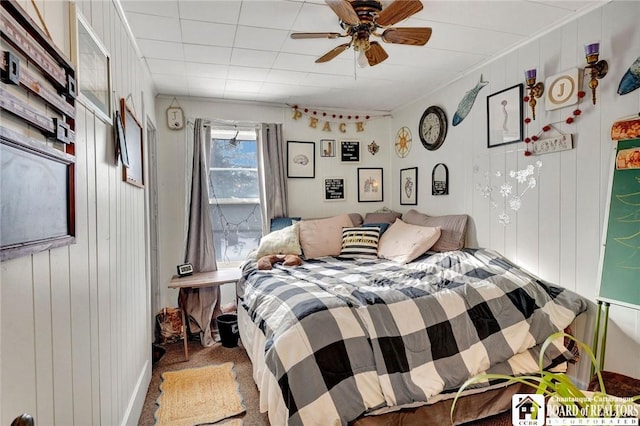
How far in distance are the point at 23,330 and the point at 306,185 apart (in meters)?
3.32

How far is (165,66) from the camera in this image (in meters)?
2.77

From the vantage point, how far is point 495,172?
275 centimetres

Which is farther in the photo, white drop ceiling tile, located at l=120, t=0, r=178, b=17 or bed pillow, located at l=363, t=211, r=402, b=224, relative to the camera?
bed pillow, located at l=363, t=211, r=402, b=224

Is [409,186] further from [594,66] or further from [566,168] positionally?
[594,66]

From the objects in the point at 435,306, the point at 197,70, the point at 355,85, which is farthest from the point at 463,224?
the point at 197,70

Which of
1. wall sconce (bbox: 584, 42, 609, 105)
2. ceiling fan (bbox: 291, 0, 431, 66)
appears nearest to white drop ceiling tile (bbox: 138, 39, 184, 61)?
ceiling fan (bbox: 291, 0, 431, 66)

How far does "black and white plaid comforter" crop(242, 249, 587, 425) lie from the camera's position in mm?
1598

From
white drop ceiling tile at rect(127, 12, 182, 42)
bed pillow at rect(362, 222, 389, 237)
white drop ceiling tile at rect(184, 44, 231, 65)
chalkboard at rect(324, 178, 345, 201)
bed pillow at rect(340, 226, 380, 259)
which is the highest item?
white drop ceiling tile at rect(184, 44, 231, 65)

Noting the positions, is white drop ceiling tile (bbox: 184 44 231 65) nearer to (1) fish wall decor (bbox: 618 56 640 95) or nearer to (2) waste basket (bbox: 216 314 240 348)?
(2) waste basket (bbox: 216 314 240 348)

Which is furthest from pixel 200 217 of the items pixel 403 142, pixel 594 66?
pixel 594 66

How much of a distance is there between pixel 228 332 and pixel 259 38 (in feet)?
7.89

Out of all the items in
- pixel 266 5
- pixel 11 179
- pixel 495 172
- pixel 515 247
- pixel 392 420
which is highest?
pixel 266 5

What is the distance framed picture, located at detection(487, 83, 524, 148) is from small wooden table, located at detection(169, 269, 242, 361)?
251cm

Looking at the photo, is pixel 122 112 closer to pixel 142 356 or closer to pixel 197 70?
pixel 197 70
